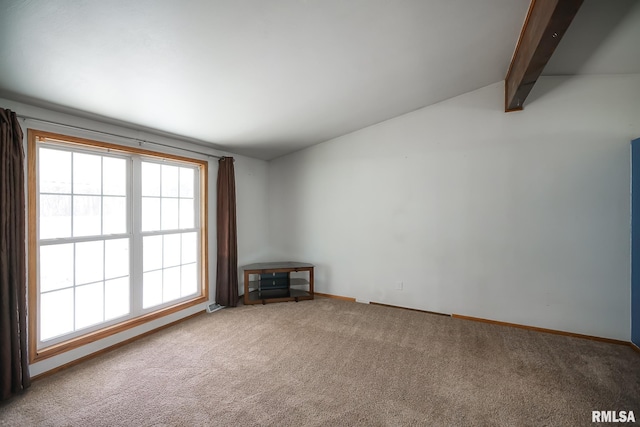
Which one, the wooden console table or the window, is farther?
the wooden console table

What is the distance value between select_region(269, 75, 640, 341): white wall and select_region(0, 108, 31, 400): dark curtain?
11.1ft

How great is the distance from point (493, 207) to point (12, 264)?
4702 mm

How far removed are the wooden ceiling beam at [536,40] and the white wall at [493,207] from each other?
2.02 ft

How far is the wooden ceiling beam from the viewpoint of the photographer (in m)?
1.66

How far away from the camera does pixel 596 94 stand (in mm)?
2992

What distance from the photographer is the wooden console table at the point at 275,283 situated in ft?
13.4

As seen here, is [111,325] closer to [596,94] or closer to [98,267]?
[98,267]

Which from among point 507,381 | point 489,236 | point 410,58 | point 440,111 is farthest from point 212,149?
point 507,381

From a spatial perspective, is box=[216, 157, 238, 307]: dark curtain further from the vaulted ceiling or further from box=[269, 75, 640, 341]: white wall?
box=[269, 75, 640, 341]: white wall

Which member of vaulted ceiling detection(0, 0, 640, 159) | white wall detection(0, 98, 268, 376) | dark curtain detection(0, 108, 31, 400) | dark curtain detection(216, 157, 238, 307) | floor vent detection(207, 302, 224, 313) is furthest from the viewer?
dark curtain detection(216, 157, 238, 307)

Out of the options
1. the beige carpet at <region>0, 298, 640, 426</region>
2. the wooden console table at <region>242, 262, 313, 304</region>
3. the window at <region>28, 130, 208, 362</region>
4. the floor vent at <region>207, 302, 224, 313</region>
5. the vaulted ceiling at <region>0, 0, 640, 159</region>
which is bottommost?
the beige carpet at <region>0, 298, 640, 426</region>

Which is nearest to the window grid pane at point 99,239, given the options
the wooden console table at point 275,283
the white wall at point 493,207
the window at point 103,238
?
the window at point 103,238

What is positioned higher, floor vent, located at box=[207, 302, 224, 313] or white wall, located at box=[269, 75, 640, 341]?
white wall, located at box=[269, 75, 640, 341]

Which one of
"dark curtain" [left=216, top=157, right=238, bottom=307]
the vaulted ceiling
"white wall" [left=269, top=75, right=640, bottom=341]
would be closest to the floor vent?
"dark curtain" [left=216, top=157, right=238, bottom=307]
